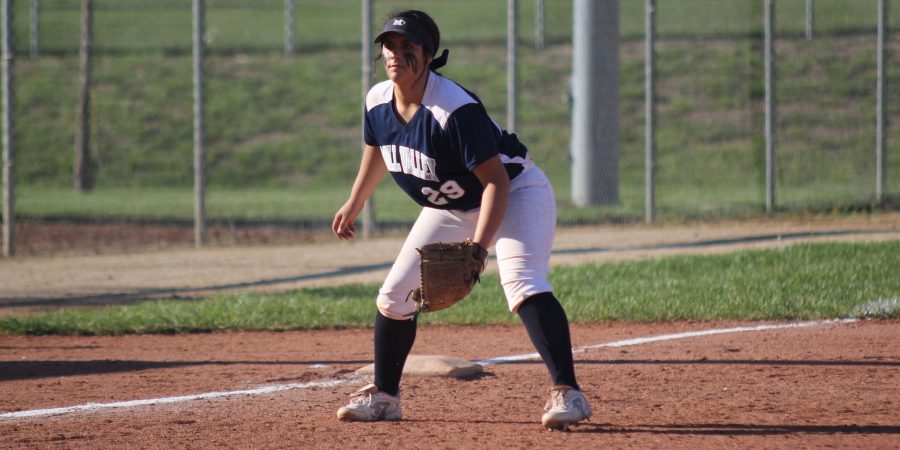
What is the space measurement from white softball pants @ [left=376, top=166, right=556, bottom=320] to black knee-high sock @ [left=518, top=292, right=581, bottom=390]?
54mm

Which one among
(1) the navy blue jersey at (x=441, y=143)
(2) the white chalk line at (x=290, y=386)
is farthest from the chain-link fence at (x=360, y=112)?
(1) the navy blue jersey at (x=441, y=143)

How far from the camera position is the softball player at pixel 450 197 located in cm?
455

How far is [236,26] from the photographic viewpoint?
37844mm

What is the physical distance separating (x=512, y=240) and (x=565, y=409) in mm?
707

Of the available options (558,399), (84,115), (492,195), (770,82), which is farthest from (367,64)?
(558,399)

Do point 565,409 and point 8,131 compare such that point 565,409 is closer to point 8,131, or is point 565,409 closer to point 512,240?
point 512,240

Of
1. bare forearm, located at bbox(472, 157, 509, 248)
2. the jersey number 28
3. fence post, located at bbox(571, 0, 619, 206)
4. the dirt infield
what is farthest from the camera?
fence post, located at bbox(571, 0, 619, 206)

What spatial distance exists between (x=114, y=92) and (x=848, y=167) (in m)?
16.8

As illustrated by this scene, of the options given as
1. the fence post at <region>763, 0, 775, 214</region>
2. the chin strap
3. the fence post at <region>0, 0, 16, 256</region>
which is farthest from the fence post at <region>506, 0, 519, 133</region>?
the chin strap

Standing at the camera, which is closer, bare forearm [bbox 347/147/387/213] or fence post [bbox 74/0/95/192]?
bare forearm [bbox 347/147/387/213]

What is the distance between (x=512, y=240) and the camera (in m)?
4.72

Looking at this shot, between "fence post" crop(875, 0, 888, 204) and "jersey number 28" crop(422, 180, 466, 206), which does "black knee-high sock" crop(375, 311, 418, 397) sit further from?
"fence post" crop(875, 0, 888, 204)

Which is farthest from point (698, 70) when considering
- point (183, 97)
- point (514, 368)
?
point (514, 368)

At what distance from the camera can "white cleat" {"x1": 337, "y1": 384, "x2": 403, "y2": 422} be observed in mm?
4934
